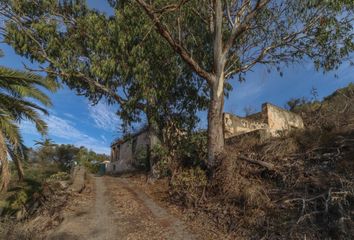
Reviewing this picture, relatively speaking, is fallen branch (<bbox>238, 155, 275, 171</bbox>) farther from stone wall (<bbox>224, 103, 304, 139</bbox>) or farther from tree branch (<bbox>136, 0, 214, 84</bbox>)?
stone wall (<bbox>224, 103, 304, 139</bbox>)

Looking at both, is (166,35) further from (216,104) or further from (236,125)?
(236,125)

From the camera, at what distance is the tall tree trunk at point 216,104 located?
1002 cm

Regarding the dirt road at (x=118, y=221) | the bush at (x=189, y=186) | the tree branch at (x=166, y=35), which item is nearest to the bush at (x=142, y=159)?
the dirt road at (x=118, y=221)

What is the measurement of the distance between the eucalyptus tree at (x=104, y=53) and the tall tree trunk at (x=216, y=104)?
249 cm

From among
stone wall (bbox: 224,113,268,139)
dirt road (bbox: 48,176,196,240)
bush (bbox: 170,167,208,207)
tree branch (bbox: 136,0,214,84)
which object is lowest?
dirt road (bbox: 48,176,196,240)

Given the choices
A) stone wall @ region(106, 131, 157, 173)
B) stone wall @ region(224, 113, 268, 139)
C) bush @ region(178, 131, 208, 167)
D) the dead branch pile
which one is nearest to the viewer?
the dead branch pile

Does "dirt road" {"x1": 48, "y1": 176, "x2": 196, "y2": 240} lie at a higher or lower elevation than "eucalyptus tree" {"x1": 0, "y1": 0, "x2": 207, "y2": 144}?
lower

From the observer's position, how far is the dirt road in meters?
7.07

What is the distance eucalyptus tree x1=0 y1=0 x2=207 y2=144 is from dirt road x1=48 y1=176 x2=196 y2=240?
14.4 ft

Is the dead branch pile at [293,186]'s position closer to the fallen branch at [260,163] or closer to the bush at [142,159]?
the fallen branch at [260,163]

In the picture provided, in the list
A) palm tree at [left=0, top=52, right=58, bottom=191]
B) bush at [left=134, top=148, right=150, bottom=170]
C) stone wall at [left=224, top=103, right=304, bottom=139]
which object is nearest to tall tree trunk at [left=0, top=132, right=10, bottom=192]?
palm tree at [left=0, top=52, right=58, bottom=191]

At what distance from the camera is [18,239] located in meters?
7.04

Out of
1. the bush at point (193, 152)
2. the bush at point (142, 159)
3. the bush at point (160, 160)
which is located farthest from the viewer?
the bush at point (142, 159)

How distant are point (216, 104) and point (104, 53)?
5328 millimetres
